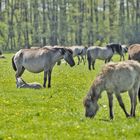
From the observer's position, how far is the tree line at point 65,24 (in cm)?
9894

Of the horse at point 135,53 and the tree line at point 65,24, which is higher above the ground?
the tree line at point 65,24

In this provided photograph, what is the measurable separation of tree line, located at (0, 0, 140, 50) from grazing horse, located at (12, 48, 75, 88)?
6882 cm

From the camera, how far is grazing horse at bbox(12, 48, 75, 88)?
24.2 m

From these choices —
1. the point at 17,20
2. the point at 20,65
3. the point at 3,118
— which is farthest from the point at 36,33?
the point at 3,118

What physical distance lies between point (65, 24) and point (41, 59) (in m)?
79.3

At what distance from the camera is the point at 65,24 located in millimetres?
103312

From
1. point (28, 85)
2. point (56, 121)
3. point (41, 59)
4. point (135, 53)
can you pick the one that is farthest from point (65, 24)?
point (56, 121)

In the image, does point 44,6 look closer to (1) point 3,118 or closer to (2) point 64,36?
(2) point 64,36

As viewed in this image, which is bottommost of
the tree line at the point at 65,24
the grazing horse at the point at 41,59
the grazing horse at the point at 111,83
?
the grazing horse at the point at 111,83

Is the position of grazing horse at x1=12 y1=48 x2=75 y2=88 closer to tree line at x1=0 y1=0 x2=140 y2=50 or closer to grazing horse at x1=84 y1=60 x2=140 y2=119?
grazing horse at x1=84 y1=60 x2=140 y2=119

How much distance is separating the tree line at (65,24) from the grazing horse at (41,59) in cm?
Result: 6882

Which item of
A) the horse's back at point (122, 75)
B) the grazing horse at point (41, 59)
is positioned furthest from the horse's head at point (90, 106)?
the grazing horse at point (41, 59)

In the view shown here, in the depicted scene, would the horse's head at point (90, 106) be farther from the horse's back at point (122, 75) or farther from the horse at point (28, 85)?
the horse at point (28, 85)

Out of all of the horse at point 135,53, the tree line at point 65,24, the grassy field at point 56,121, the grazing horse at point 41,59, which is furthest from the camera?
the tree line at point 65,24
